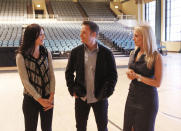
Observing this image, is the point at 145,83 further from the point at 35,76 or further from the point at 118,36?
the point at 118,36

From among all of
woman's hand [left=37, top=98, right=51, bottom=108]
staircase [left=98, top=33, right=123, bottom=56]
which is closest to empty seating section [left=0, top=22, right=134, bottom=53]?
staircase [left=98, top=33, right=123, bottom=56]

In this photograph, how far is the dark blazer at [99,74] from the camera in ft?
7.43

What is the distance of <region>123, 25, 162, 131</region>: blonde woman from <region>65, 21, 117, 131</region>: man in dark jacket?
0.28 m

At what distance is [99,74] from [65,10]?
2712 cm

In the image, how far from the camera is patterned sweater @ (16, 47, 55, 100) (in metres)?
2.08

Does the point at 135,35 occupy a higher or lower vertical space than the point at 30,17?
lower

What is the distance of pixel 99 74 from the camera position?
228cm

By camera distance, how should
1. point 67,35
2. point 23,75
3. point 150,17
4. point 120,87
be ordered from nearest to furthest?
point 23,75 → point 120,87 → point 67,35 → point 150,17

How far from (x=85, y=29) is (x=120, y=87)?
4.60 metres

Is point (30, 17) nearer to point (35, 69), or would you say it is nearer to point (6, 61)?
point (6, 61)

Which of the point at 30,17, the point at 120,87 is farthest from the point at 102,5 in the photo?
the point at 120,87

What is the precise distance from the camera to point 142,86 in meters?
2.09

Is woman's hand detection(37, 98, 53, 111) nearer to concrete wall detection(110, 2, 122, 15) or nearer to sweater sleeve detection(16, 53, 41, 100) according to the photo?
sweater sleeve detection(16, 53, 41, 100)

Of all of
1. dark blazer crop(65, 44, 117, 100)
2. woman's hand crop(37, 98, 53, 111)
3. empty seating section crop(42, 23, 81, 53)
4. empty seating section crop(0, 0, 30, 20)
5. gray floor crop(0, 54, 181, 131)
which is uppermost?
empty seating section crop(0, 0, 30, 20)
